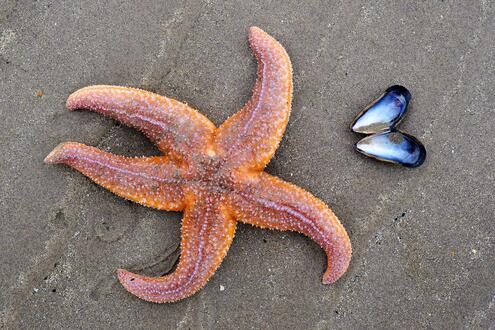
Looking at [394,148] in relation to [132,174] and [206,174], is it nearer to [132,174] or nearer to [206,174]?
[206,174]

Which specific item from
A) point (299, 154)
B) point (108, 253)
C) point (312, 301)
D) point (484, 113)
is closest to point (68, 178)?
point (108, 253)

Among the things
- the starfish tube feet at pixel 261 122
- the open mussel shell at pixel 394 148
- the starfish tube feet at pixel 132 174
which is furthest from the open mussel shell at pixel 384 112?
the starfish tube feet at pixel 132 174

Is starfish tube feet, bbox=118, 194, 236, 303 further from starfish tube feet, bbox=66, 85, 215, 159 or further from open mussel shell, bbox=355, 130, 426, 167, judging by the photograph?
open mussel shell, bbox=355, 130, 426, 167

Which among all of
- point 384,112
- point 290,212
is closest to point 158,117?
point 290,212

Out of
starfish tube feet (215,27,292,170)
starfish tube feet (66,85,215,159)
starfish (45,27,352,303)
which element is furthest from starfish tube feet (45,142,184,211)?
starfish tube feet (215,27,292,170)

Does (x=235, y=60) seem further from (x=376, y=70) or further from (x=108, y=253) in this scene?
(x=108, y=253)
